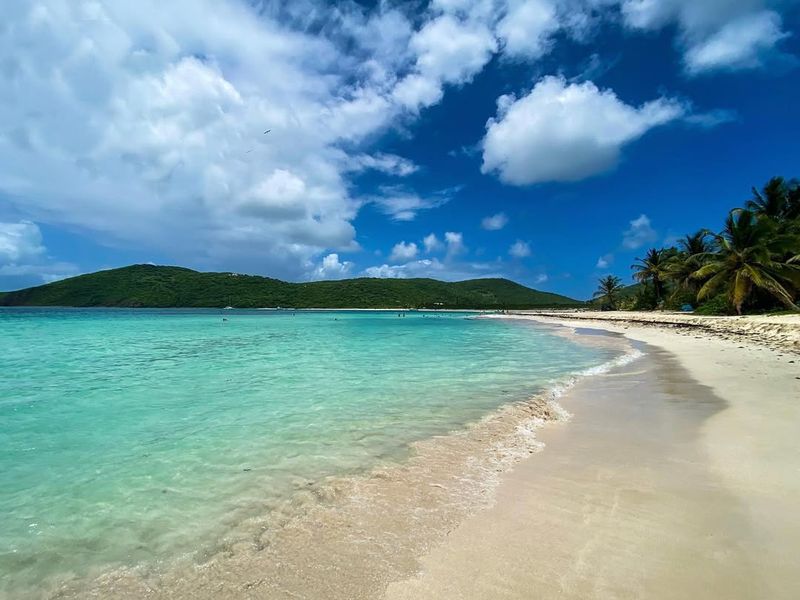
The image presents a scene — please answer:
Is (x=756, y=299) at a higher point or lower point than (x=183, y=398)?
higher

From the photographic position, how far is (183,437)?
7293 mm

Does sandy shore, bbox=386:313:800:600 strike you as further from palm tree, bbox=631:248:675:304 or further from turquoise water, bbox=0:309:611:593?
palm tree, bbox=631:248:675:304

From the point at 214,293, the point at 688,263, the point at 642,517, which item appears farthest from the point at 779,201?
the point at 214,293

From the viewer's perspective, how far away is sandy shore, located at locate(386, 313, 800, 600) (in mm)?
3096

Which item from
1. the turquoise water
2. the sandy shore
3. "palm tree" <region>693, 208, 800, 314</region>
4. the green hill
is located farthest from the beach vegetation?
the green hill

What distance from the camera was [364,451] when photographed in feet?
21.4

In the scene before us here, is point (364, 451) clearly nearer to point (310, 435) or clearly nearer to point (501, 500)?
point (310, 435)

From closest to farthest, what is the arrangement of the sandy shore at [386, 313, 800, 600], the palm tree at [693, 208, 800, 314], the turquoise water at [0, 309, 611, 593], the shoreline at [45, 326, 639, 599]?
the sandy shore at [386, 313, 800, 600]
the shoreline at [45, 326, 639, 599]
the turquoise water at [0, 309, 611, 593]
the palm tree at [693, 208, 800, 314]

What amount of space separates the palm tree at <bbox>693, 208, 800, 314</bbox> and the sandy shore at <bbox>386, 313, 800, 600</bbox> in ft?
99.9

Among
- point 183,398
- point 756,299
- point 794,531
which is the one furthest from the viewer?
point 756,299

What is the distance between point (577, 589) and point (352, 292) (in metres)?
169

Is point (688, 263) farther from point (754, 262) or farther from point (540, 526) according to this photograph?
point (540, 526)

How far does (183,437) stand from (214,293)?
16557 cm

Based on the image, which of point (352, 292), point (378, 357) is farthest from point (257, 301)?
point (378, 357)
